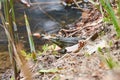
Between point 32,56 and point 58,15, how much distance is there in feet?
9.61

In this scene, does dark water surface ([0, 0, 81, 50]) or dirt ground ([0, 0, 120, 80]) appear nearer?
dirt ground ([0, 0, 120, 80])

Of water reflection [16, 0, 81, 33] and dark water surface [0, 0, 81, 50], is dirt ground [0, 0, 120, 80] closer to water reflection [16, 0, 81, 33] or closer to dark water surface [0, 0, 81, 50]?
dark water surface [0, 0, 81, 50]

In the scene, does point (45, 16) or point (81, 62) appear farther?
point (45, 16)

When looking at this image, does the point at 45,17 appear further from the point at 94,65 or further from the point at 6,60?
the point at 94,65

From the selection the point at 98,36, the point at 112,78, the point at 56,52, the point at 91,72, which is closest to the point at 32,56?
the point at 56,52

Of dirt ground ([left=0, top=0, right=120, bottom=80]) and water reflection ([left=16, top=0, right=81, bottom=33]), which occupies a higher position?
dirt ground ([left=0, top=0, right=120, bottom=80])

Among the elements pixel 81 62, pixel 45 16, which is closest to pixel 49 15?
pixel 45 16

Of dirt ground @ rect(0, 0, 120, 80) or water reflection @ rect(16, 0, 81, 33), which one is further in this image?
water reflection @ rect(16, 0, 81, 33)

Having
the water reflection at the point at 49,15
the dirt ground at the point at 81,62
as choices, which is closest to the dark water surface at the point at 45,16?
the water reflection at the point at 49,15

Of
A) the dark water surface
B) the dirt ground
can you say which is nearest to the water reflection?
the dark water surface

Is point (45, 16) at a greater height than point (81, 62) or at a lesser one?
lesser

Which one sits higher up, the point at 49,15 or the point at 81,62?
the point at 81,62

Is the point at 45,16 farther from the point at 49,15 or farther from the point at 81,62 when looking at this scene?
the point at 81,62

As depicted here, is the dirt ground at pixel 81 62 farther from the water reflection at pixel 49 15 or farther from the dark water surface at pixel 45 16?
the water reflection at pixel 49 15
